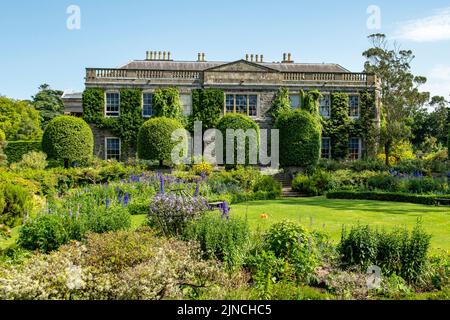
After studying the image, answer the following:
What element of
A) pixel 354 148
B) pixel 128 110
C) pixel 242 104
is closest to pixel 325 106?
pixel 354 148

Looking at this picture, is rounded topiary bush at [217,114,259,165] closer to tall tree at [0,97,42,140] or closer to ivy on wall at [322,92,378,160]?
ivy on wall at [322,92,378,160]

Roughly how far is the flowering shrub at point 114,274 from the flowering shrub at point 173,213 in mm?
1503

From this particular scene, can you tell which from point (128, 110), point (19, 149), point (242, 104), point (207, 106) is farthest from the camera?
point (19, 149)

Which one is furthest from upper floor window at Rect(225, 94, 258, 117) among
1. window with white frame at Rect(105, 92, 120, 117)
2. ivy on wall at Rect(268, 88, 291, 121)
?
window with white frame at Rect(105, 92, 120, 117)

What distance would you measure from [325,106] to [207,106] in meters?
8.24

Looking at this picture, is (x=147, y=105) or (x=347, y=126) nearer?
(x=147, y=105)

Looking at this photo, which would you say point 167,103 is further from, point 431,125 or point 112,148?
point 431,125

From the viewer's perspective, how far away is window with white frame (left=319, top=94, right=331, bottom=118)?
1177 inches

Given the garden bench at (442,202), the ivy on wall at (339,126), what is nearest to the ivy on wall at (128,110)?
the ivy on wall at (339,126)

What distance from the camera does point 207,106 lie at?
28844mm

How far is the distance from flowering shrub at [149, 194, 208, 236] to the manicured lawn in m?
2.25

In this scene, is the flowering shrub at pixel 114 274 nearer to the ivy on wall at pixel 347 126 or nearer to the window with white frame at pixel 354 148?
the ivy on wall at pixel 347 126

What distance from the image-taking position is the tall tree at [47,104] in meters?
54.0

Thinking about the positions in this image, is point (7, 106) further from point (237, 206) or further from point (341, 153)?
point (237, 206)
